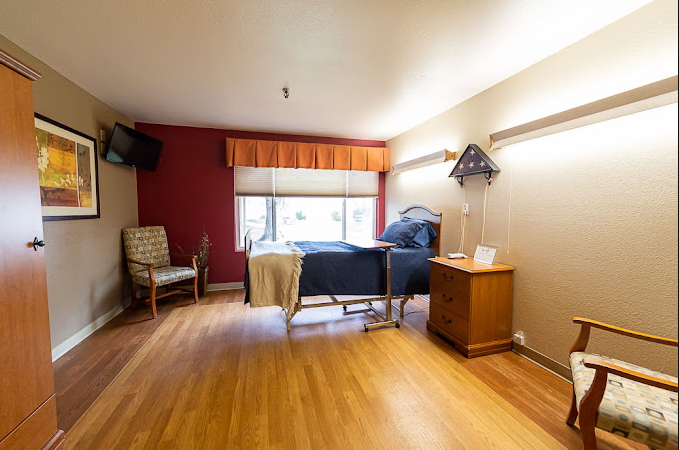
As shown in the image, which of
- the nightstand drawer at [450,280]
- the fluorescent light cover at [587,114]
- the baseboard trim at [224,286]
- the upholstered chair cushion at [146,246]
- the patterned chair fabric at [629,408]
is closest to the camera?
the patterned chair fabric at [629,408]

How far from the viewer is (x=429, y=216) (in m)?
3.58

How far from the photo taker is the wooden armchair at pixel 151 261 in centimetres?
317

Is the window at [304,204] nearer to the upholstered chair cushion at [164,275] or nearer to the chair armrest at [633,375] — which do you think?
the upholstered chair cushion at [164,275]

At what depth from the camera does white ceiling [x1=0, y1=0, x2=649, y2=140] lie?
1.66 meters

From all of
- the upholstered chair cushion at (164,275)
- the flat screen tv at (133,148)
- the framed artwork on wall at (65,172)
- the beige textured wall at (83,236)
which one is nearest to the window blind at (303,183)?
the flat screen tv at (133,148)

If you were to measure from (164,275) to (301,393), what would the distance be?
2.33 m

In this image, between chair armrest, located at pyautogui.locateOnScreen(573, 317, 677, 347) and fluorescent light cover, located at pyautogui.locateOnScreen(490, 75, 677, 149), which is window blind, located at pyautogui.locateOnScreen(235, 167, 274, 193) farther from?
chair armrest, located at pyautogui.locateOnScreen(573, 317, 677, 347)

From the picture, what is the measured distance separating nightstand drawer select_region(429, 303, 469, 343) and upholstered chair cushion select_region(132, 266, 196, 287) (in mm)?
2977

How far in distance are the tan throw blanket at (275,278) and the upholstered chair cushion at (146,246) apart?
1.74 m

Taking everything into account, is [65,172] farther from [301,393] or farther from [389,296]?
[389,296]

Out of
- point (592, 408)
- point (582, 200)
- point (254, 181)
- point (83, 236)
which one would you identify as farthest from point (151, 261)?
point (582, 200)

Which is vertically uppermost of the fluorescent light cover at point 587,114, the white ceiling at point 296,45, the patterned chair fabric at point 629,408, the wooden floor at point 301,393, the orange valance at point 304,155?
the white ceiling at point 296,45

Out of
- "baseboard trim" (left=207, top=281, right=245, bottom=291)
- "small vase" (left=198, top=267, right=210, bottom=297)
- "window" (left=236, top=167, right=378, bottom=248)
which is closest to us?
"small vase" (left=198, top=267, right=210, bottom=297)

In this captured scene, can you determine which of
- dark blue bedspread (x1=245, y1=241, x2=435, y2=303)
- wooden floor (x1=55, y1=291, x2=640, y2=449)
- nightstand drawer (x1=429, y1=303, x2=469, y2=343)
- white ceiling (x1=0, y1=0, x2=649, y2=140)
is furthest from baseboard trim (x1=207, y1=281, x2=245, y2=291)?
nightstand drawer (x1=429, y1=303, x2=469, y2=343)
